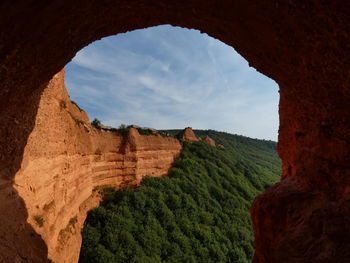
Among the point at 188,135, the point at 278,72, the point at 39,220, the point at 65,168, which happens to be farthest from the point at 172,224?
the point at 188,135

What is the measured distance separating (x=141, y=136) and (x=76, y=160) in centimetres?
1000

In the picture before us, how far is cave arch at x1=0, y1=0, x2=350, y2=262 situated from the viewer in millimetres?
2893

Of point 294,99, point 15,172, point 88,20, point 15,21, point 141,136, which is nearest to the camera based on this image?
point 15,21

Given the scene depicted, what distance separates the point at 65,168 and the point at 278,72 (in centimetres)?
966

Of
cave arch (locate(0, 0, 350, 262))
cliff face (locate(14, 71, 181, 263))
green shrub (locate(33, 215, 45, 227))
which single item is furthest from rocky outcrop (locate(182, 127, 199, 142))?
cave arch (locate(0, 0, 350, 262))

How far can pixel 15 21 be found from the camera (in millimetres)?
2521

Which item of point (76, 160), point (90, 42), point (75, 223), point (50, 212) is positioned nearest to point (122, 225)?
point (75, 223)

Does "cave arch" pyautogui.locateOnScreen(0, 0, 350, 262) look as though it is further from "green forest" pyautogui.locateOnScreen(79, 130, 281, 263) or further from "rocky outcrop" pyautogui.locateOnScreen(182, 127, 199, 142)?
"rocky outcrop" pyautogui.locateOnScreen(182, 127, 199, 142)

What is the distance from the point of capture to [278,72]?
183 inches

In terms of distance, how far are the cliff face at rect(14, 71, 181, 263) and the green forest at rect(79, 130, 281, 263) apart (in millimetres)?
1147

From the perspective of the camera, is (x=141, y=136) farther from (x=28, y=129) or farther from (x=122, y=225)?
(x=28, y=129)

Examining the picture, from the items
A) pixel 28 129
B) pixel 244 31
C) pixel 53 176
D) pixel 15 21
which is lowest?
pixel 53 176

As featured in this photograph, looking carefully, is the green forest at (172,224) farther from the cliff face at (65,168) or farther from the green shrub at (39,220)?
the green shrub at (39,220)

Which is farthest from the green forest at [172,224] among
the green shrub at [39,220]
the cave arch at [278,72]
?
the cave arch at [278,72]
